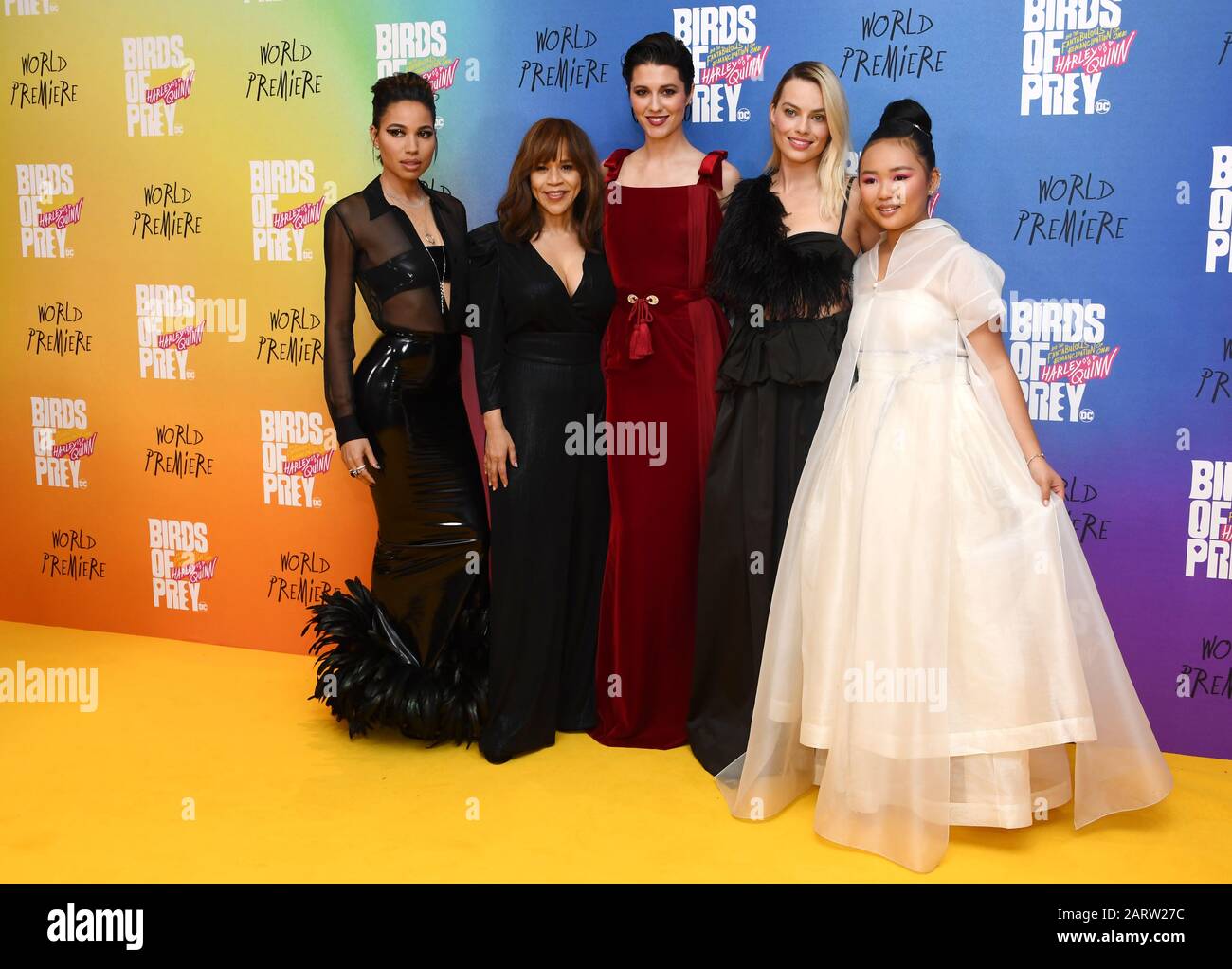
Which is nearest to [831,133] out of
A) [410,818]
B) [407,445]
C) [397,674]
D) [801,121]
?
[801,121]

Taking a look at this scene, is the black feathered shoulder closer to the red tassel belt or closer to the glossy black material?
the red tassel belt

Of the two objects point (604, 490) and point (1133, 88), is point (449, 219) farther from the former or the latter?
point (1133, 88)

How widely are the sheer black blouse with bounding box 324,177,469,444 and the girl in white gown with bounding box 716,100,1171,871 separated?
131 cm

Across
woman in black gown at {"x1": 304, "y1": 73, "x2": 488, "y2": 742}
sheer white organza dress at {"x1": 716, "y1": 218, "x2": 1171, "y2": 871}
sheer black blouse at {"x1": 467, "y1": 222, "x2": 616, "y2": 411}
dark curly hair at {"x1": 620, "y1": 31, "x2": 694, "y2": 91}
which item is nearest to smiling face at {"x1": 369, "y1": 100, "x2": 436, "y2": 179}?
woman in black gown at {"x1": 304, "y1": 73, "x2": 488, "y2": 742}

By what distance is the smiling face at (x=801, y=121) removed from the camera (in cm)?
326

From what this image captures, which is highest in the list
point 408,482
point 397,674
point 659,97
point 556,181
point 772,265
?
point 659,97

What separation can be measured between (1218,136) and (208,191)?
3.57m

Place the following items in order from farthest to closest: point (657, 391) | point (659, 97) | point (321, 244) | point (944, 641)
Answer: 1. point (321, 244)
2. point (657, 391)
3. point (659, 97)
4. point (944, 641)

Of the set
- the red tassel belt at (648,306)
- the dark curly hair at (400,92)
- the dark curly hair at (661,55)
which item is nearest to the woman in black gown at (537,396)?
the red tassel belt at (648,306)

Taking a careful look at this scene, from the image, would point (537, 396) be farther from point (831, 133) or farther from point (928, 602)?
point (928, 602)

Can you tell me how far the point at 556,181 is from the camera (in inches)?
136

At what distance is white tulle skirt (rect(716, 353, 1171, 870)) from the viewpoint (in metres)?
2.88

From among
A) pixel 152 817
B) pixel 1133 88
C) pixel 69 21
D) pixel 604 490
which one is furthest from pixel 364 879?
pixel 69 21

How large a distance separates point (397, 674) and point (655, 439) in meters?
1.13
